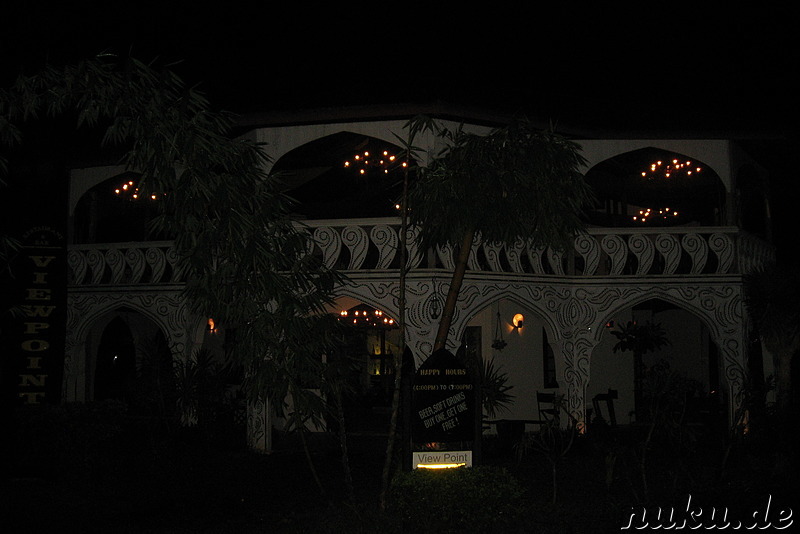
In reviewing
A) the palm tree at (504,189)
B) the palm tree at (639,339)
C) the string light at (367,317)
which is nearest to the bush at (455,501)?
the palm tree at (504,189)

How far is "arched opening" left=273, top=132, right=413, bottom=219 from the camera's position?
58.2 feet

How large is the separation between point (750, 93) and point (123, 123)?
37.2 feet

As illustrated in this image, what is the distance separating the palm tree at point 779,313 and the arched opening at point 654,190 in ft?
11.2

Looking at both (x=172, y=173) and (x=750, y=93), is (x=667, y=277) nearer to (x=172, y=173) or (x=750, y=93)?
(x=750, y=93)

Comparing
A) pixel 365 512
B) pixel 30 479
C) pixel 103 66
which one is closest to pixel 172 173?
pixel 103 66

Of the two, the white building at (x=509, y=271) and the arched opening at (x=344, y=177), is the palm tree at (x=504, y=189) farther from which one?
the arched opening at (x=344, y=177)

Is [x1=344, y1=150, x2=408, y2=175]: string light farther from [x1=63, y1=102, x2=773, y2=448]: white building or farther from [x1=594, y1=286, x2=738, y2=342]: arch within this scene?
[x1=594, y1=286, x2=738, y2=342]: arch

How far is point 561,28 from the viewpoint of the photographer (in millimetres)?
14711

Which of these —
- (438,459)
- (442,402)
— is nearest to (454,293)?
(442,402)

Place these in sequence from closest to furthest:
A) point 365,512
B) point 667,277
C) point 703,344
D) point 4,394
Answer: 1. point 365,512
2. point 4,394
3. point 667,277
4. point 703,344

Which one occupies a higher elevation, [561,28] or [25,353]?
[561,28]

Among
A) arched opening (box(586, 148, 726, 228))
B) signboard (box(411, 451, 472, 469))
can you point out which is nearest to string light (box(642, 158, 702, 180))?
arched opening (box(586, 148, 726, 228))

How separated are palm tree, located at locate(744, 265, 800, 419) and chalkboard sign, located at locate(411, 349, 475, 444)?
742cm

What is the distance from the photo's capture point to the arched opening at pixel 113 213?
709 inches
